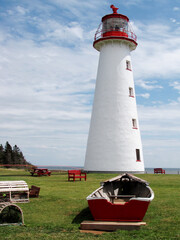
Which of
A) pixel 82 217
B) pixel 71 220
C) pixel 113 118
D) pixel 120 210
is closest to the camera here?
pixel 120 210

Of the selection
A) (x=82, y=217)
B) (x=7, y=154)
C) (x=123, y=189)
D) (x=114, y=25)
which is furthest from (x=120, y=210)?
(x=7, y=154)

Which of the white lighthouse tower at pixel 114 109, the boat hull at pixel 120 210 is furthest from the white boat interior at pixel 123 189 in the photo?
the white lighthouse tower at pixel 114 109

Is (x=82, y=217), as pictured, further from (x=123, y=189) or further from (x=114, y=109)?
(x=114, y=109)

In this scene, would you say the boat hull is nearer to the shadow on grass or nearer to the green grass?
the green grass

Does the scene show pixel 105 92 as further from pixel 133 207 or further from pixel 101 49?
pixel 133 207

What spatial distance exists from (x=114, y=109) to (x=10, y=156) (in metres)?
31.1

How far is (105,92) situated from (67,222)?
67.1 ft

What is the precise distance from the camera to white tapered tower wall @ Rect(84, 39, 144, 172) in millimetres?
27859

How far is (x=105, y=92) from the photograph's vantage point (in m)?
29.2

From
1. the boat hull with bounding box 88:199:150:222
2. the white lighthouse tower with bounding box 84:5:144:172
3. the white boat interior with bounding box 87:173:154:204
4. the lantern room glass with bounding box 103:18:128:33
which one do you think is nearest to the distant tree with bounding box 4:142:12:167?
the white lighthouse tower with bounding box 84:5:144:172

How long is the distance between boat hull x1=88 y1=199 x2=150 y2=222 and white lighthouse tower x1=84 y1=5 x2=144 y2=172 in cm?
1812

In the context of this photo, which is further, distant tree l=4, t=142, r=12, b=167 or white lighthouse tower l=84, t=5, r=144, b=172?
distant tree l=4, t=142, r=12, b=167

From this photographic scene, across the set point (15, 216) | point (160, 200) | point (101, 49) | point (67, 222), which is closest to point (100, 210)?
point (67, 222)

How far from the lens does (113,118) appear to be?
2845 cm
